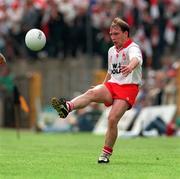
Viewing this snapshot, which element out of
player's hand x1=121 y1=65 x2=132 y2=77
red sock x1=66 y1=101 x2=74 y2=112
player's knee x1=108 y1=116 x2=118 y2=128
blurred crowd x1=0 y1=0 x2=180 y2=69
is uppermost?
blurred crowd x1=0 y1=0 x2=180 y2=69

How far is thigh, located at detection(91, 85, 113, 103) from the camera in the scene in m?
13.9

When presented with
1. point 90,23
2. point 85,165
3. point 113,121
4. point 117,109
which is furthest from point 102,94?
point 90,23

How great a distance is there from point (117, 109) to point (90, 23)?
1913 centimetres

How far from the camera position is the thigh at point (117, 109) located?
45.5 feet

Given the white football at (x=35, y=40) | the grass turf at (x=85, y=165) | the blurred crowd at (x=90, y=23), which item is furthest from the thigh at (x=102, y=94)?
the blurred crowd at (x=90, y=23)

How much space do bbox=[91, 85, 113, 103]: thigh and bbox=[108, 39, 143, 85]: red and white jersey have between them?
0.27m

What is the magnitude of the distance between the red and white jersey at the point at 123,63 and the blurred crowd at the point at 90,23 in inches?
686

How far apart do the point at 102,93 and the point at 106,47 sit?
18.8 meters

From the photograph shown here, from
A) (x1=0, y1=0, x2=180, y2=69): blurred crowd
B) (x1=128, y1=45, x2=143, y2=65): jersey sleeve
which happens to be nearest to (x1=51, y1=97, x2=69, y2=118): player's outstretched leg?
(x1=128, y1=45, x2=143, y2=65): jersey sleeve

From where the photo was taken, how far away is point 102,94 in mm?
13945

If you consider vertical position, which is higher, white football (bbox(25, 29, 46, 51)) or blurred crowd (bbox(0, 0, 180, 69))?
blurred crowd (bbox(0, 0, 180, 69))

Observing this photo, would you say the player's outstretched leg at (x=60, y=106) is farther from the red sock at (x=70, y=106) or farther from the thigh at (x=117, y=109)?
the thigh at (x=117, y=109)

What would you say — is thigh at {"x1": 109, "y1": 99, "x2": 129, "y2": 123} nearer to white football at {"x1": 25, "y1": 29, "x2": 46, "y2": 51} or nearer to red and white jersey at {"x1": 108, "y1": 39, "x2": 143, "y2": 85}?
red and white jersey at {"x1": 108, "y1": 39, "x2": 143, "y2": 85}

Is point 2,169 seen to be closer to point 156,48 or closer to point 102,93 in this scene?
point 102,93
